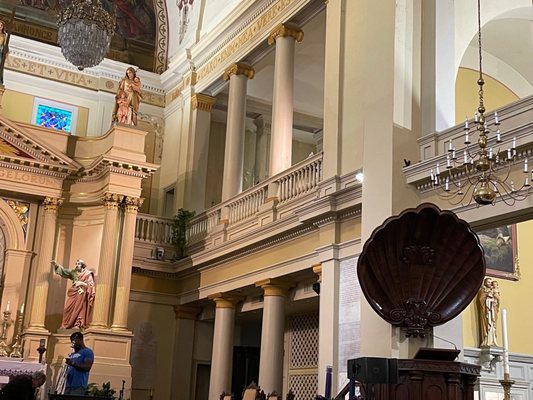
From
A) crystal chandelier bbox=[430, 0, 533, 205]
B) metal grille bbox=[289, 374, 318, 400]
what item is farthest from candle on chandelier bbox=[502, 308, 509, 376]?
crystal chandelier bbox=[430, 0, 533, 205]

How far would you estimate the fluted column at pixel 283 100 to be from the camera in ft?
47.3

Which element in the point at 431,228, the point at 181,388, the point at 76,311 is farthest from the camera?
the point at 181,388

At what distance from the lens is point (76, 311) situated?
50.8ft

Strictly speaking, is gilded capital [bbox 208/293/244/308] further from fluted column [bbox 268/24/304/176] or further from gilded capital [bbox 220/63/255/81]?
gilded capital [bbox 220/63/255/81]

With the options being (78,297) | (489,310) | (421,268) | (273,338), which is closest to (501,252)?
(489,310)

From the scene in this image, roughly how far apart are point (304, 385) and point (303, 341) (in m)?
0.89

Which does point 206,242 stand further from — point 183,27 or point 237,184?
point 183,27

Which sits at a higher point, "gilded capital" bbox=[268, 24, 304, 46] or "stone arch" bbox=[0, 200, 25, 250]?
"gilded capital" bbox=[268, 24, 304, 46]

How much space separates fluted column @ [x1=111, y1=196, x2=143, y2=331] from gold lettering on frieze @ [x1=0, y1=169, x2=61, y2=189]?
1601 millimetres

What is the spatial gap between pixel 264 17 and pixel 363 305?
7.91 m

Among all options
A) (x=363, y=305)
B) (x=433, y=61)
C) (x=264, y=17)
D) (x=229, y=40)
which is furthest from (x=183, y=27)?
(x=363, y=305)

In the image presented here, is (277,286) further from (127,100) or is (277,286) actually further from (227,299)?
(127,100)

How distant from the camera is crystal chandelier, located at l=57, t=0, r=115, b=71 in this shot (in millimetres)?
12000

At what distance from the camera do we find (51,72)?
61.6ft
